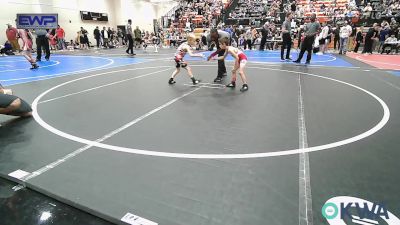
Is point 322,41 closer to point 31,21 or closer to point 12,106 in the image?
point 12,106

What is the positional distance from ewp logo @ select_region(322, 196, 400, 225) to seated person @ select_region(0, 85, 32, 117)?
4164 mm

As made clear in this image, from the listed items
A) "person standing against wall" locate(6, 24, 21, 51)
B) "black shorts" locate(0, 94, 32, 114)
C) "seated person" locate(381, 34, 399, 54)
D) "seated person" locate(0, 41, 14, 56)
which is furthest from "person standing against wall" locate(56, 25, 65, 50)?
"seated person" locate(381, 34, 399, 54)

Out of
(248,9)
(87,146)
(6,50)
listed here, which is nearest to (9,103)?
(87,146)

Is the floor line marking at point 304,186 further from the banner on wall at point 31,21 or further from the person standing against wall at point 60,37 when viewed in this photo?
the person standing against wall at point 60,37

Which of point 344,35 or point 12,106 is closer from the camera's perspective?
point 12,106

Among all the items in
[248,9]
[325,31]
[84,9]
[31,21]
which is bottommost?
[325,31]

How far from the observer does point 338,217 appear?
200cm

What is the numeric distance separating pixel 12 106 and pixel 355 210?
4.37m

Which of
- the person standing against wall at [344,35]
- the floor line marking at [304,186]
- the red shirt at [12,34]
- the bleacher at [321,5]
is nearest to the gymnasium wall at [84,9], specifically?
the red shirt at [12,34]

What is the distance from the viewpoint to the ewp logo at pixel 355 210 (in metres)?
1.97

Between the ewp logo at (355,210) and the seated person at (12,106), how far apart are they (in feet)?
13.7

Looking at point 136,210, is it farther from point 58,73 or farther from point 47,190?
point 58,73

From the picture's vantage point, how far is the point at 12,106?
401 centimetres

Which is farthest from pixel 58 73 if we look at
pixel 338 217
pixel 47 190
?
pixel 338 217
